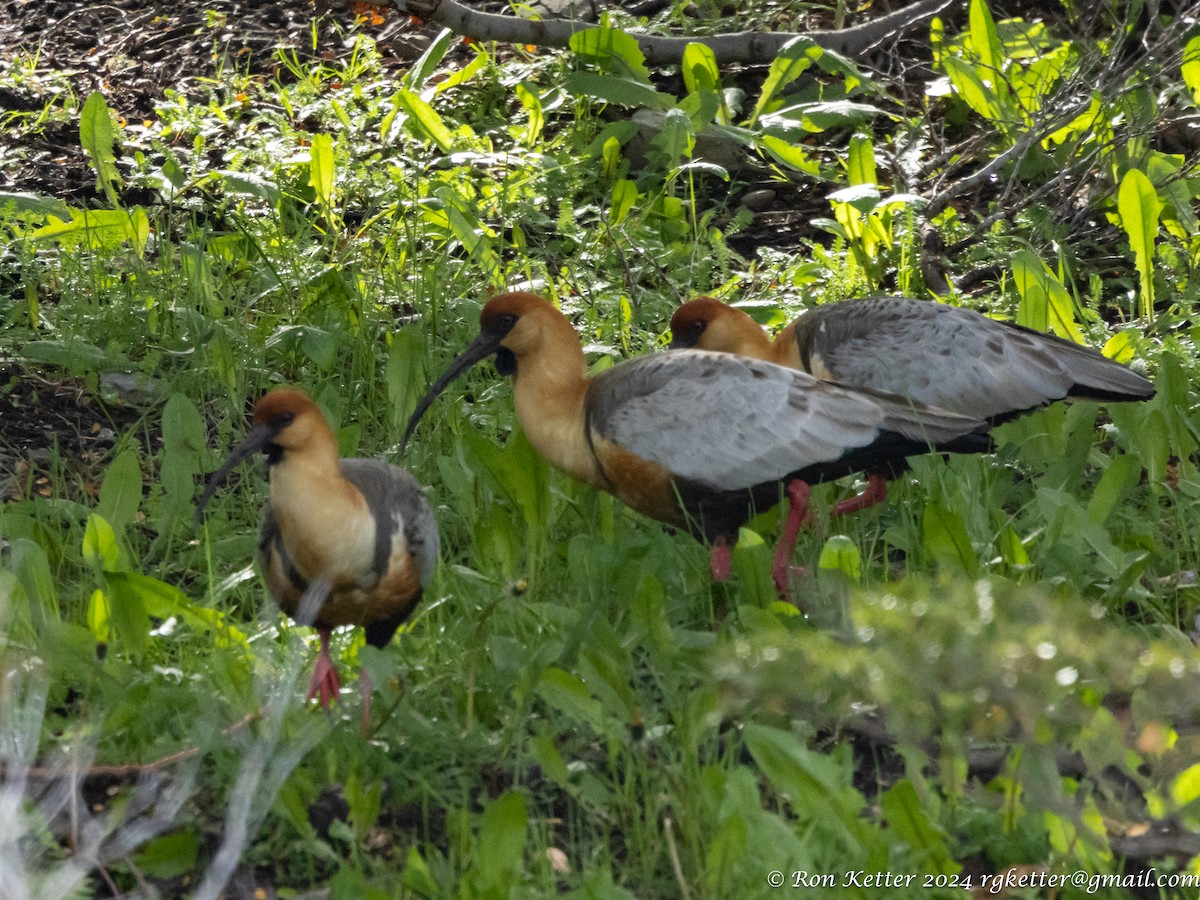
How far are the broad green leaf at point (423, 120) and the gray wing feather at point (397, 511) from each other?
3.12 meters

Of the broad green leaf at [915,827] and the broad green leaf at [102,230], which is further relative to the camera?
the broad green leaf at [102,230]

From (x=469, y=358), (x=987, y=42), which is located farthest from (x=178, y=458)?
(x=987, y=42)

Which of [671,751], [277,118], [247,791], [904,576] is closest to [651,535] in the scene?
[904,576]

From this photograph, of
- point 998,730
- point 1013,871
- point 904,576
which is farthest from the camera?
point 904,576

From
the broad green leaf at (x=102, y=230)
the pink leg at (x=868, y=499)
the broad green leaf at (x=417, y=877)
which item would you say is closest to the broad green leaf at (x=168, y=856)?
the broad green leaf at (x=417, y=877)

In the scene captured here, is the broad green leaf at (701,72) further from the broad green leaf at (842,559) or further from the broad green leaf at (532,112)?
the broad green leaf at (842,559)

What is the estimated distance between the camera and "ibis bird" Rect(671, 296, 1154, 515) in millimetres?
4805

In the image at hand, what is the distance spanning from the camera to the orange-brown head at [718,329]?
198 inches

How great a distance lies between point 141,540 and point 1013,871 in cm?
272

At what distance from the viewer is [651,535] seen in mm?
4543

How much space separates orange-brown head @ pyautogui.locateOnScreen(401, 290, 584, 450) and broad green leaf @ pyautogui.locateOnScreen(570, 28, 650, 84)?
2.69 meters

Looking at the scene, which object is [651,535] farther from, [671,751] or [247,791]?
[247,791]

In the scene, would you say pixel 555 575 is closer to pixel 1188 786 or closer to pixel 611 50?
pixel 1188 786

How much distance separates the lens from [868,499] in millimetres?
4723
